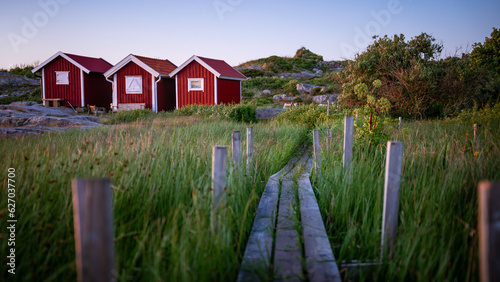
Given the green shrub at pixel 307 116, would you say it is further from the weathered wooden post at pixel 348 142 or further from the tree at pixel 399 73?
the weathered wooden post at pixel 348 142

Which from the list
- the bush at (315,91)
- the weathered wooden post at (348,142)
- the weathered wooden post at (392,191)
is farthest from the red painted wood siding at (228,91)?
the weathered wooden post at (392,191)

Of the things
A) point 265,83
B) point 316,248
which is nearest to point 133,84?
point 265,83

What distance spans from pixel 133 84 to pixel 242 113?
993cm

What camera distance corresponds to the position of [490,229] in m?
1.21

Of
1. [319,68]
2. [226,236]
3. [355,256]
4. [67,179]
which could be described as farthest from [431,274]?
[319,68]

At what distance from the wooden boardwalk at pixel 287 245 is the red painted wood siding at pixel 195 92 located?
1740 centimetres

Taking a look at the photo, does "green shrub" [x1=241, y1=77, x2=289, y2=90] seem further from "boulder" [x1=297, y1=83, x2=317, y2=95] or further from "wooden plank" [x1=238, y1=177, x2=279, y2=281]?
"wooden plank" [x1=238, y1=177, x2=279, y2=281]

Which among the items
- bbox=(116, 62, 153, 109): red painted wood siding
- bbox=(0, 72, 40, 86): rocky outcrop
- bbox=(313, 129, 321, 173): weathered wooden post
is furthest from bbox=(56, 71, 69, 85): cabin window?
bbox=(313, 129, 321, 173): weathered wooden post

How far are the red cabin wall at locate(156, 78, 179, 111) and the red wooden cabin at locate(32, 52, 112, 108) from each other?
5656 millimetres

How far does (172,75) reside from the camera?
71.2ft

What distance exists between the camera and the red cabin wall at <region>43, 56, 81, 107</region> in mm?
23578

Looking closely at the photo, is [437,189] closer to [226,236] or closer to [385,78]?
[226,236]

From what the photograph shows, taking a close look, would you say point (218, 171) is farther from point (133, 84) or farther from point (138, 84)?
point (133, 84)

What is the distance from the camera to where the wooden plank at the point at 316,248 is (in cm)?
249
